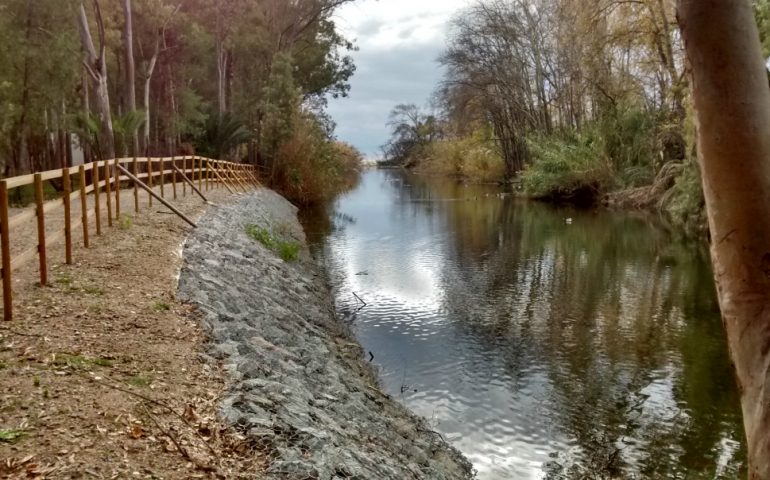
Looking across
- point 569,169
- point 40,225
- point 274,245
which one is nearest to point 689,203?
point 569,169

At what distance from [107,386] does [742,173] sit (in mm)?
3865

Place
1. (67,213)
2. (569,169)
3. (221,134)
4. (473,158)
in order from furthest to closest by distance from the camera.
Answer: (473,158) → (569,169) → (221,134) → (67,213)

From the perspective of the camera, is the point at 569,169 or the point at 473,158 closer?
the point at 569,169

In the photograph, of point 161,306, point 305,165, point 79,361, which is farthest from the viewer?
point 305,165

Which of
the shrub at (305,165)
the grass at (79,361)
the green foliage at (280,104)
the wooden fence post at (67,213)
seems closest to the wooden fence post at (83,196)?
the wooden fence post at (67,213)

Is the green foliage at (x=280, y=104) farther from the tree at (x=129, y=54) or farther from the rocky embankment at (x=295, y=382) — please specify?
the rocky embankment at (x=295, y=382)

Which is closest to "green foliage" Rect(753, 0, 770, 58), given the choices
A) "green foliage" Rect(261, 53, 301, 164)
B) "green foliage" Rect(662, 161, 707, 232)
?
"green foliage" Rect(662, 161, 707, 232)

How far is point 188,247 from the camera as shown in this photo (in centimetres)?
927

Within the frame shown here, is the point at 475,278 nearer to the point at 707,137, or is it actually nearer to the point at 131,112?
the point at 707,137

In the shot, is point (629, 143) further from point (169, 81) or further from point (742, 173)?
point (742, 173)

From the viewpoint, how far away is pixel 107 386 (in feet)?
13.3

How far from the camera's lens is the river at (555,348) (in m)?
6.23

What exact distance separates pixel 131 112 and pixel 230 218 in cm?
956

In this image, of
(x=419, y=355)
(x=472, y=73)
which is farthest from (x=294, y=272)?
(x=472, y=73)
